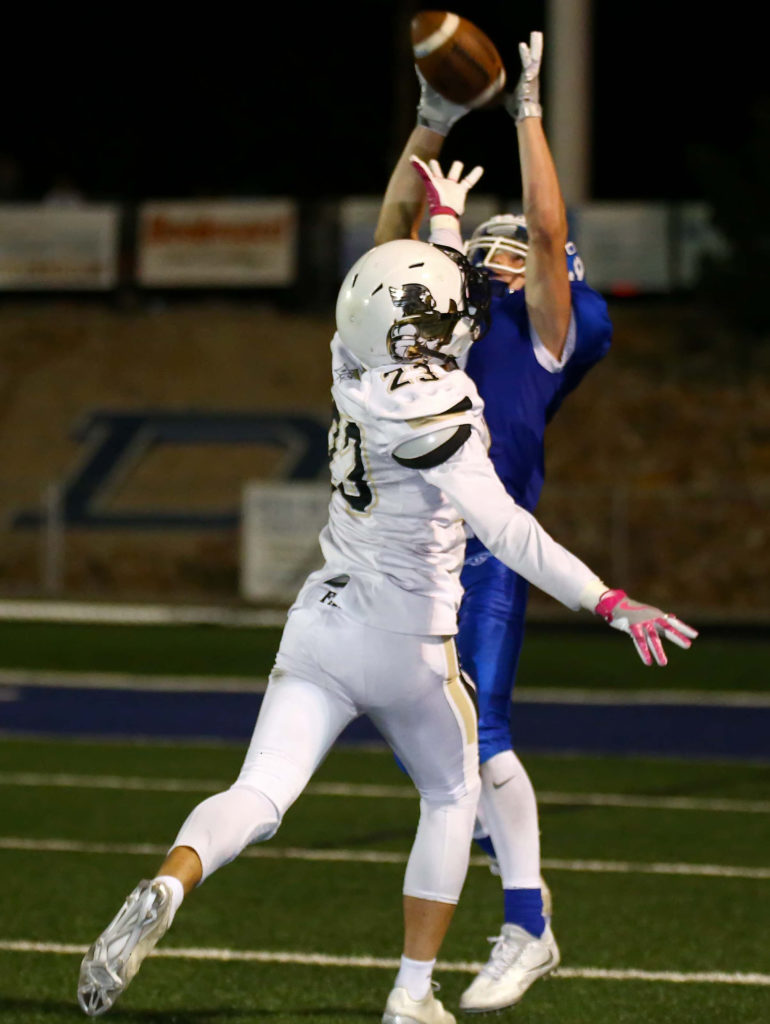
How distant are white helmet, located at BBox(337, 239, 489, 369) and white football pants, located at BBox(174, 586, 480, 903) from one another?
1.85 ft

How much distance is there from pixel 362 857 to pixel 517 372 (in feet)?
7.97

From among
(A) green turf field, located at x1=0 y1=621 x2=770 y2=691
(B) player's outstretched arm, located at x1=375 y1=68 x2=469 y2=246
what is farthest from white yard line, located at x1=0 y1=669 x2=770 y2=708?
(B) player's outstretched arm, located at x1=375 y1=68 x2=469 y2=246

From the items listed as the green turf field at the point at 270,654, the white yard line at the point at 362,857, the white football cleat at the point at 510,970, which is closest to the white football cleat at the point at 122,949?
the white football cleat at the point at 510,970

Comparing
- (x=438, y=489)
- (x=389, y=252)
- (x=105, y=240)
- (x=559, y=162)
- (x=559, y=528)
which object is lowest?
(x=559, y=528)

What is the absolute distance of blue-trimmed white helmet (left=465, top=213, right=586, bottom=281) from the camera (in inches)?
196

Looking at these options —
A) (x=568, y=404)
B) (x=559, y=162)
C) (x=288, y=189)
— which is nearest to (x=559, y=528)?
(x=568, y=404)

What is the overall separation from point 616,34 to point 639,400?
12.6 meters

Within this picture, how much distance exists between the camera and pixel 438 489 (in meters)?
4.09

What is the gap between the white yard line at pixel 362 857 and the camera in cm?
641

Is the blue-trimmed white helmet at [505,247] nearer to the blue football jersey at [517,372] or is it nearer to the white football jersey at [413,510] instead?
the blue football jersey at [517,372]

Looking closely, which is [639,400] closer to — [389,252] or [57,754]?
[57,754]

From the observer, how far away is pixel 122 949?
3.65 m

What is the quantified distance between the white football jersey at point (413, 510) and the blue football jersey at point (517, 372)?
0.61 metres

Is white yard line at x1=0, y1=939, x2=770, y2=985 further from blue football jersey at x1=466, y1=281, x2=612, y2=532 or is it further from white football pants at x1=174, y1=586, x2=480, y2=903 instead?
blue football jersey at x1=466, y1=281, x2=612, y2=532
